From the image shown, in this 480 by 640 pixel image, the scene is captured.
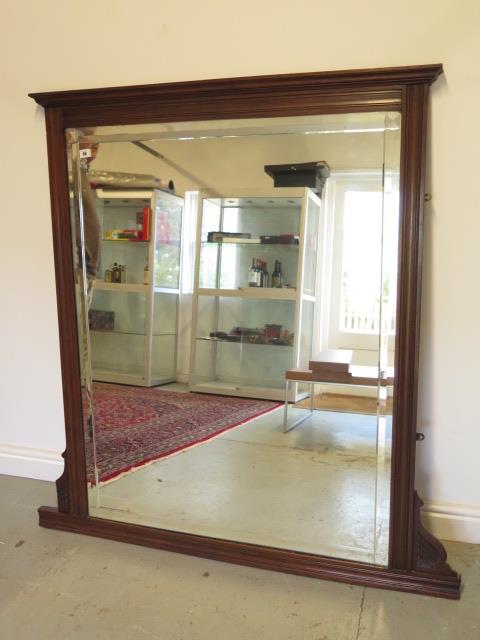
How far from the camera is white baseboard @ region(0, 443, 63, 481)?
7.98ft

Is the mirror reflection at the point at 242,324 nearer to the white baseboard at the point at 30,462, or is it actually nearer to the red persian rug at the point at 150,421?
the red persian rug at the point at 150,421

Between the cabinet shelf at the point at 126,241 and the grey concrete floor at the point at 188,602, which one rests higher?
the cabinet shelf at the point at 126,241

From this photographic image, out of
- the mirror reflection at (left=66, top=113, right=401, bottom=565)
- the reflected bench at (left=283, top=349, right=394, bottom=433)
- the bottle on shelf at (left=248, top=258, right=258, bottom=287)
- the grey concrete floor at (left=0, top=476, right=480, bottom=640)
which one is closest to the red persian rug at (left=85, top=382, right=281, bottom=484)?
the mirror reflection at (left=66, top=113, right=401, bottom=565)

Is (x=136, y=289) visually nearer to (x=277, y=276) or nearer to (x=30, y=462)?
(x=277, y=276)

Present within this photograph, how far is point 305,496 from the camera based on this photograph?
6.43 ft

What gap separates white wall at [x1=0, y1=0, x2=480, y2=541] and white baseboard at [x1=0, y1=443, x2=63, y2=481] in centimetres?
71

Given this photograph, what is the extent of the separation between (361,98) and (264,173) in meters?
0.47

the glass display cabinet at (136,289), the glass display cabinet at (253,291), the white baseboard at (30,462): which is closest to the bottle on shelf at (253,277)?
the glass display cabinet at (253,291)

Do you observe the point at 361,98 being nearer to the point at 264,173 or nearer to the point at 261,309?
the point at 264,173

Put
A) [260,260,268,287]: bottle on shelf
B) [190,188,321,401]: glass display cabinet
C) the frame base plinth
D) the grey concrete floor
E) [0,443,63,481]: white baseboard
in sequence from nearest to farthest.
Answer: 1. the grey concrete floor
2. the frame base plinth
3. [190,188,321,401]: glass display cabinet
4. [260,260,268,287]: bottle on shelf
5. [0,443,63,481]: white baseboard

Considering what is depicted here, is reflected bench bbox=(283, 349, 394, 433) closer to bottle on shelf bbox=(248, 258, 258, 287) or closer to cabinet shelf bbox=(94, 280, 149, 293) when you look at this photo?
bottle on shelf bbox=(248, 258, 258, 287)

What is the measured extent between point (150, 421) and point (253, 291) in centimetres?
67

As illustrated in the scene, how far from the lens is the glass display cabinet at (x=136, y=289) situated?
2.16 metres

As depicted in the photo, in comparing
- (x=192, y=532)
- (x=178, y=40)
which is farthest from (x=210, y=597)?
(x=178, y=40)
